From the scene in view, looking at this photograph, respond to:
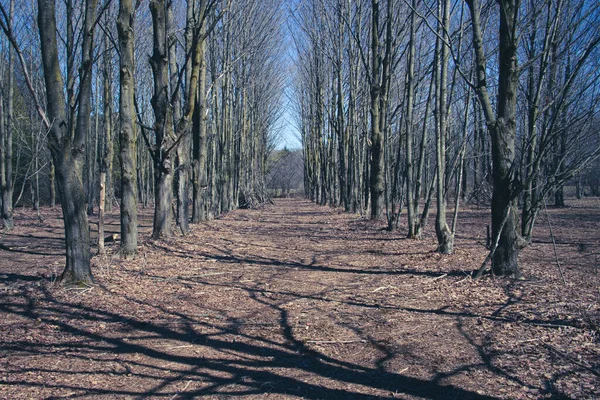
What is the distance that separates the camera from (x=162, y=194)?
9.37 metres

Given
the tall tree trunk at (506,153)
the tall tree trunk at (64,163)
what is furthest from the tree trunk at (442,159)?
the tall tree trunk at (64,163)

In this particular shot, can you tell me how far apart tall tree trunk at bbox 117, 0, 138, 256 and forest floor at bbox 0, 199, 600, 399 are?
1.45 feet

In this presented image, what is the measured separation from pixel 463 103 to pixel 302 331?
14.0 m

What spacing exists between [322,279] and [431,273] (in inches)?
60.2

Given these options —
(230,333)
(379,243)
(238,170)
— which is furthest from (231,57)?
(230,333)

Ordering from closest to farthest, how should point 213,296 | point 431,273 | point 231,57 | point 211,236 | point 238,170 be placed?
point 213,296, point 431,273, point 211,236, point 231,57, point 238,170

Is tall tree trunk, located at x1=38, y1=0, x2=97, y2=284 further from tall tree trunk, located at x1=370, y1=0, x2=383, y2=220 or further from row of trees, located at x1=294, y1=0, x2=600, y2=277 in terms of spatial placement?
tall tree trunk, located at x1=370, y1=0, x2=383, y2=220

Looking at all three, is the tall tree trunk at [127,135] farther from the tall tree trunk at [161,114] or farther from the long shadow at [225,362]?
the long shadow at [225,362]

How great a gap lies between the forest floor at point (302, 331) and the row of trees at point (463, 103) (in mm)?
1244

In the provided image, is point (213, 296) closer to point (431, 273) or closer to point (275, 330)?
point (275, 330)

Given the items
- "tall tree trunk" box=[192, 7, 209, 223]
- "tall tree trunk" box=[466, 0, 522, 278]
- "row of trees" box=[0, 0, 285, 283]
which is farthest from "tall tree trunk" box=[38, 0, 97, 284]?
"tall tree trunk" box=[192, 7, 209, 223]

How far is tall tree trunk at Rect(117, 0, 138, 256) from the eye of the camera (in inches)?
292

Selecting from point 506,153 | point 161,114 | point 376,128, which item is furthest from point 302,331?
point 376,128

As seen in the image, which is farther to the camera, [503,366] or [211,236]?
[211,236]
